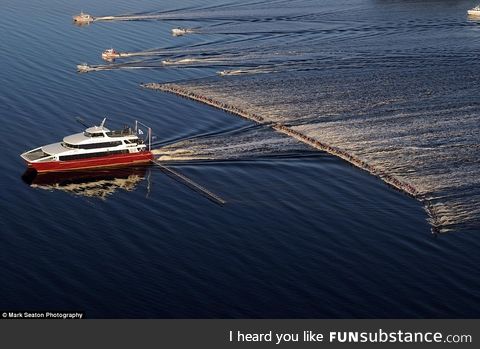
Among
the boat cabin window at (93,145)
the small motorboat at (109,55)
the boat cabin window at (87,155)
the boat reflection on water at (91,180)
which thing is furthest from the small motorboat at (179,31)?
the boat reflection on water at (91,180)

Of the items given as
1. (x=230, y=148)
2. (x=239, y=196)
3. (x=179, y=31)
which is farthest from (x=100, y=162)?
(x=179, y=31)

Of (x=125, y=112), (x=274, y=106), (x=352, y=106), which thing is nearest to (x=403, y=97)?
(x=352, y=106)

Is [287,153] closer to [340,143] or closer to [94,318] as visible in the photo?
[340,143]

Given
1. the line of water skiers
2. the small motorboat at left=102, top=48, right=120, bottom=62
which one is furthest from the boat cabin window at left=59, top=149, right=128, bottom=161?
the small motorboat at left=102, top=48, right=120, bottom=62

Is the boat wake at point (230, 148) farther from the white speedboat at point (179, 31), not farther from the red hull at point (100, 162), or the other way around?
the white speedboat at point (179, 31)

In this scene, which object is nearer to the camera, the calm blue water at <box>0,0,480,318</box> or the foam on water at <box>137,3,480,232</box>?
the calm blue water at <box>0,0,480,318</box>

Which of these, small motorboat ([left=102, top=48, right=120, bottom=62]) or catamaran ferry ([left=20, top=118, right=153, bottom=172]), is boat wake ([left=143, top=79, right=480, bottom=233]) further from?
small motorboat ([left=102, top=48, right=120, bottom=62])
